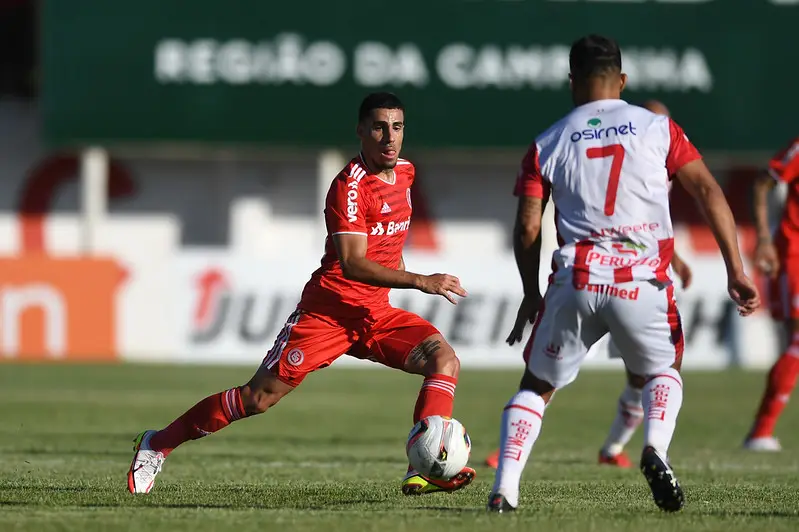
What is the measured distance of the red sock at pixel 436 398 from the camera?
23.4 ft

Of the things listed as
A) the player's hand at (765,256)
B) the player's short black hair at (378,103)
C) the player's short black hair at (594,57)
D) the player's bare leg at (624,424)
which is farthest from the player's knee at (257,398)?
the player's hand at (765,256)

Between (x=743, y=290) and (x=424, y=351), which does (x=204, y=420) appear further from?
(x=743, y=290)

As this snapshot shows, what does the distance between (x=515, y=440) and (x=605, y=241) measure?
89 centimetres

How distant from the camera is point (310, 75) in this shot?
995 inches

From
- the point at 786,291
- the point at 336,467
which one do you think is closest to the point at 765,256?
the point at 786,291

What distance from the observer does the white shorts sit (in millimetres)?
5887

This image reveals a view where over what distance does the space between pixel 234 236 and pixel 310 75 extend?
4.95 meters

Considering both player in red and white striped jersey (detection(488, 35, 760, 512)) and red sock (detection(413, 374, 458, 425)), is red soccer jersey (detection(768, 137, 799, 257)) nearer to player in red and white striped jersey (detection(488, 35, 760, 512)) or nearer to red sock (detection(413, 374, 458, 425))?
red sock (detection(413, 374, 458, 425))

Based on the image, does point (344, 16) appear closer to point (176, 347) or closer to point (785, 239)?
point (176, 347)

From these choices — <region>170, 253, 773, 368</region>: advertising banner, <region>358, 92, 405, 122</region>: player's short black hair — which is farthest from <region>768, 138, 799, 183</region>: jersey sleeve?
<region>170, 253, 773, 368</region>: advertising banner

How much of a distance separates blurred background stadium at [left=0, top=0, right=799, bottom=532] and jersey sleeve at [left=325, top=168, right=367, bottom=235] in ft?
19.0

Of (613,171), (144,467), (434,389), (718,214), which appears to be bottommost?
(144,467)

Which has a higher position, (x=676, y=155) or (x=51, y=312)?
(x=676, y=155)

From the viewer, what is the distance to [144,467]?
7.24 m
